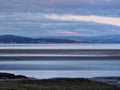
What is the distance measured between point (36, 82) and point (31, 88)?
19.3ft

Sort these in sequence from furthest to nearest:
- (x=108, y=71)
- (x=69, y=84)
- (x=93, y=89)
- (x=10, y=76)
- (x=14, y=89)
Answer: (x=108, y=71)
(x=10, y=76)
(x=69, y=84)
(x=93, y=89)
(x=14, y=89)

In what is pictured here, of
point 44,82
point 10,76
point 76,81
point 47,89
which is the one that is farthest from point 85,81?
point 10,76

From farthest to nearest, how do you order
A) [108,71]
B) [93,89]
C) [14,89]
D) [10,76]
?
[108,71]
[10,76]
[93,89]
[14,89]

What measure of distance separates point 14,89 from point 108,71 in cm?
3155

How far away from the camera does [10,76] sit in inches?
1631

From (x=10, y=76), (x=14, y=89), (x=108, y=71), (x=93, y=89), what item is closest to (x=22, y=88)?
(x=14, y=89)

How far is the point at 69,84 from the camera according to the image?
2958cm

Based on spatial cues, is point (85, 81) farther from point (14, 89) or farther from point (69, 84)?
A: point (14, 89)

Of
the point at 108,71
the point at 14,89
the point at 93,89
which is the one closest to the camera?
the point at 14,89

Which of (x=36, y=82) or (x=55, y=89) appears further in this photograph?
(x=36, y=82)

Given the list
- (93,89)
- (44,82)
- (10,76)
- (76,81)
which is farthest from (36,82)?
(10,76)

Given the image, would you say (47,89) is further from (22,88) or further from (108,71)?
(108,71)

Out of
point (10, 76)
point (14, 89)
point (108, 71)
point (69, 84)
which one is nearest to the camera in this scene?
point (14, 89)

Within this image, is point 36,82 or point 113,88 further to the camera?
point 36,82
